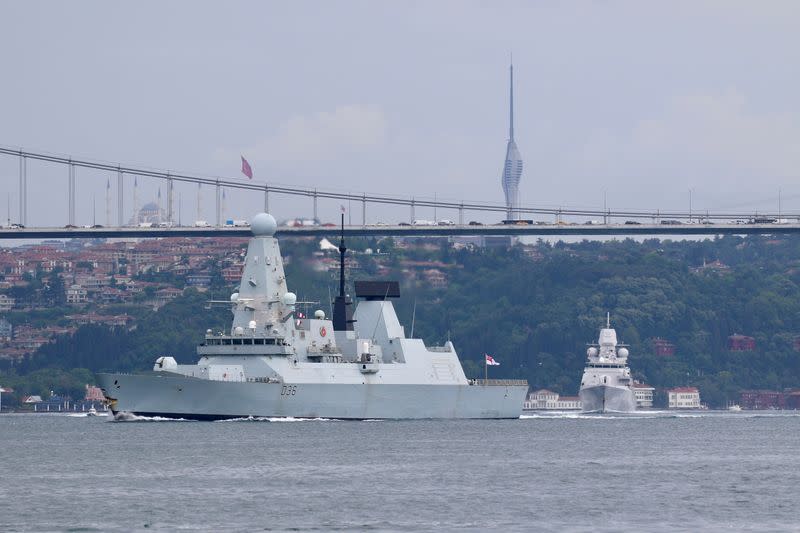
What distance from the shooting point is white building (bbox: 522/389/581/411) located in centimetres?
9331

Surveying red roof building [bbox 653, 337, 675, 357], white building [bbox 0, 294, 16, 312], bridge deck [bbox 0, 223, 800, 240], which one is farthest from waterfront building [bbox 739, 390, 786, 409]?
white building [bbox 0, 294, 16, 312]

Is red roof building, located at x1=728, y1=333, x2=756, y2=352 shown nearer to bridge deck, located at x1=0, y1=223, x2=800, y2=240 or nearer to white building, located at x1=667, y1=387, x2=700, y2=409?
white building, located at x1=667, y1=387, x2=700, y2=409

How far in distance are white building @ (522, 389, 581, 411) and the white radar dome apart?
36.1 meters

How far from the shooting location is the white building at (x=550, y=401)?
93.3m

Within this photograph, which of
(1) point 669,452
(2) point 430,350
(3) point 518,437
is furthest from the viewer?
(2) point 430,350

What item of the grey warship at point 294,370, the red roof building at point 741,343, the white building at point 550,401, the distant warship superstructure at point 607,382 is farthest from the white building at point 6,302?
the grey warship at point 294,370

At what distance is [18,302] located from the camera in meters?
112

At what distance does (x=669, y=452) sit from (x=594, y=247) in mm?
72269

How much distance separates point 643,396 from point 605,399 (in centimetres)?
1386

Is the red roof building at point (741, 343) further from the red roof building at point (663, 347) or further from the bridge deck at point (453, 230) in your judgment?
the bridge deck at point (453, 230)

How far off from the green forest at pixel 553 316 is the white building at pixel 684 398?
7.34 ft

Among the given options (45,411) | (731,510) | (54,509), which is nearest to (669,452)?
(731,510)

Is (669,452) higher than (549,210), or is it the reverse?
(549,210)

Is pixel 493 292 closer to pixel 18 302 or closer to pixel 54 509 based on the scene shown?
pixel 18 302
